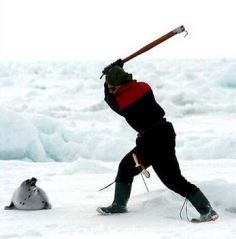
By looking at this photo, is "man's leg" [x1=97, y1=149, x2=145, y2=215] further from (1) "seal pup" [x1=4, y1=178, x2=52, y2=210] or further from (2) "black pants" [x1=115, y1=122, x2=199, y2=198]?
(1) "seal pup" [x1=4, y1=178, x2=52, y2=210]

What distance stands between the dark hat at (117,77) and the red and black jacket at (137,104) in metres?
0.03

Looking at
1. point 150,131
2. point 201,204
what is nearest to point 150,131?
point 150,131

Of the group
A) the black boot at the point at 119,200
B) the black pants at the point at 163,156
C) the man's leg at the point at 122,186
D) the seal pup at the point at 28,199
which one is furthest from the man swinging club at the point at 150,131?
the seal pup at the point at 28,199

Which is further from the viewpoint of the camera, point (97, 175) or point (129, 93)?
point (97, 175)

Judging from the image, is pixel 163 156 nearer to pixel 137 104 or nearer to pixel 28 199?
pixel 137 104

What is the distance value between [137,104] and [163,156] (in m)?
0.33

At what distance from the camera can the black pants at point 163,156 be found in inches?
133

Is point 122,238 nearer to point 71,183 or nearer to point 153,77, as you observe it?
point 71,183

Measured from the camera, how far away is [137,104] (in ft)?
11.1

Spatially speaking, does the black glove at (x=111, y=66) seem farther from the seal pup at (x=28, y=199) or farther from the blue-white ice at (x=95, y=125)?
the blue-white ice at (x=95, y=125)

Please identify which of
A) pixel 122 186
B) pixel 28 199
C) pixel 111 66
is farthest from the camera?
pixel 28 199

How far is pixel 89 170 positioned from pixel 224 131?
6289 millimetres

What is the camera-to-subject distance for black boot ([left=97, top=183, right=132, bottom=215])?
11.9 feet

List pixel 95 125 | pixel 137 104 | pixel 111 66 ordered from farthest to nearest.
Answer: pixel 95 125
pixel 111 66
pixel 137 104
